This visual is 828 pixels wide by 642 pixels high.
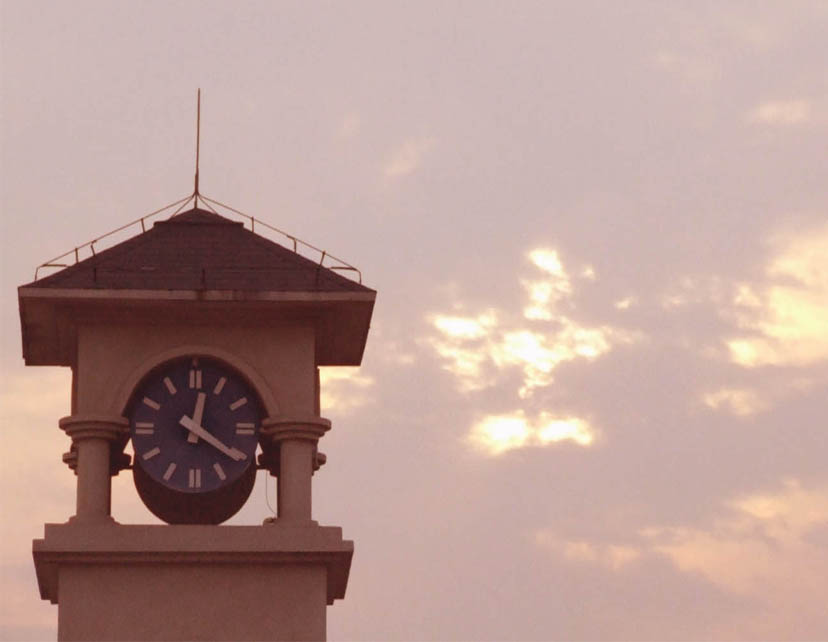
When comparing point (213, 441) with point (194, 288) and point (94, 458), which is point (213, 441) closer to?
point (94, 458)

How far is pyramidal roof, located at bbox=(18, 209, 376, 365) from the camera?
42.3 metres

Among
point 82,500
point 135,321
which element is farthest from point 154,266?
point 82,500

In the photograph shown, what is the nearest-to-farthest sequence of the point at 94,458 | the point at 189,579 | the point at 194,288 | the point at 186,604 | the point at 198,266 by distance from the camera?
the point at 186,604 → the point at 189,579 → the point at 94,458 → the point at 194,288 → the point at 198,266

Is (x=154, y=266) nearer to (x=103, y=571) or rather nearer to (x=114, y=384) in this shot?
(x=114, y=384)

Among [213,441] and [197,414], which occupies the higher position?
[197,414]

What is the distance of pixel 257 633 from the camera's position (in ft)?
136

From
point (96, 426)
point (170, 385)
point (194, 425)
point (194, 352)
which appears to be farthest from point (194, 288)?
point (96, 426)

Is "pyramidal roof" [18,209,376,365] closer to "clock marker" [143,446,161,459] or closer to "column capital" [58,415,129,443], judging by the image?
"column capital" [58,415,129,443]

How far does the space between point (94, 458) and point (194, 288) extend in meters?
2.66

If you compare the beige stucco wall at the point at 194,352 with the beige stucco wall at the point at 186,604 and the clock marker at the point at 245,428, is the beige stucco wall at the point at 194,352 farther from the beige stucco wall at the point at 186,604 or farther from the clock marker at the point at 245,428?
the beige stucco wall at the point at 186,604

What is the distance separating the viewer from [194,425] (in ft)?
139

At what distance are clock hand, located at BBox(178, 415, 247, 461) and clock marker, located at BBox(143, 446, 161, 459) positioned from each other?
484mm

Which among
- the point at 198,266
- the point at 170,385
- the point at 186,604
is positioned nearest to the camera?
the point at 186,604

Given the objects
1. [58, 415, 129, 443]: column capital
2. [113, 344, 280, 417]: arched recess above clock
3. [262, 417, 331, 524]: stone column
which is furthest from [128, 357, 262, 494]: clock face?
[262, 417, 331, 524]: stone column
